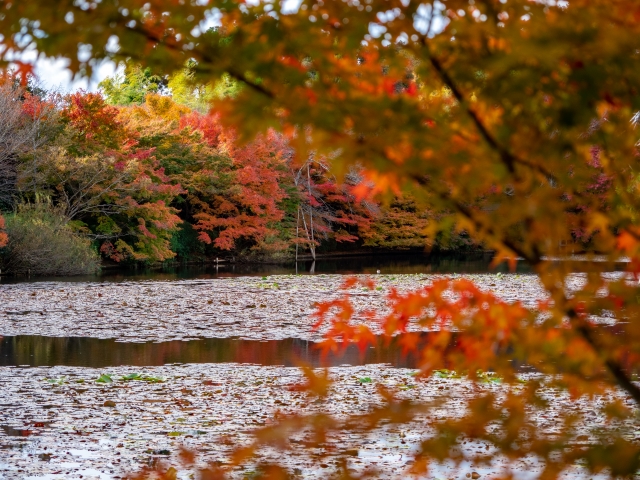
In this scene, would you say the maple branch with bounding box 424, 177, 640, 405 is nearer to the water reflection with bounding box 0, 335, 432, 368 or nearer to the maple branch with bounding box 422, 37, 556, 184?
the maple branch with bounding box 422, 37, 556, 184

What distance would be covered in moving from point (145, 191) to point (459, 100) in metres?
24.2

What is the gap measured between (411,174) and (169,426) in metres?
4.75

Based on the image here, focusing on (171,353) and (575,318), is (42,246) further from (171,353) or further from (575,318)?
(575,318)

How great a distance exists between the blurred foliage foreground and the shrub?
2096 cm

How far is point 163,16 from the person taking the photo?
1.91 metres

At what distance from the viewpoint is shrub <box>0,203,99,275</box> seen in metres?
21.7

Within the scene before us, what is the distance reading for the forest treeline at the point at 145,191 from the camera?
900 inches

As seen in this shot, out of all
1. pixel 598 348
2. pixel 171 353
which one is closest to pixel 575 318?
pixel 598 348

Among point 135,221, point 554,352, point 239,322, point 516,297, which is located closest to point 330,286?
point 516,297

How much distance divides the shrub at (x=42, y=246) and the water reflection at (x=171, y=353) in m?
11.1

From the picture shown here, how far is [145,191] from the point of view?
25.3m

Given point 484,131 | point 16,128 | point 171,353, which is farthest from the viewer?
point 16,128

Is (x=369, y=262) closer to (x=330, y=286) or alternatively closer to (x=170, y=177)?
(x=170, y=177)

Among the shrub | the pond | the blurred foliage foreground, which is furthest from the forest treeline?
the blurred foliage foreground
